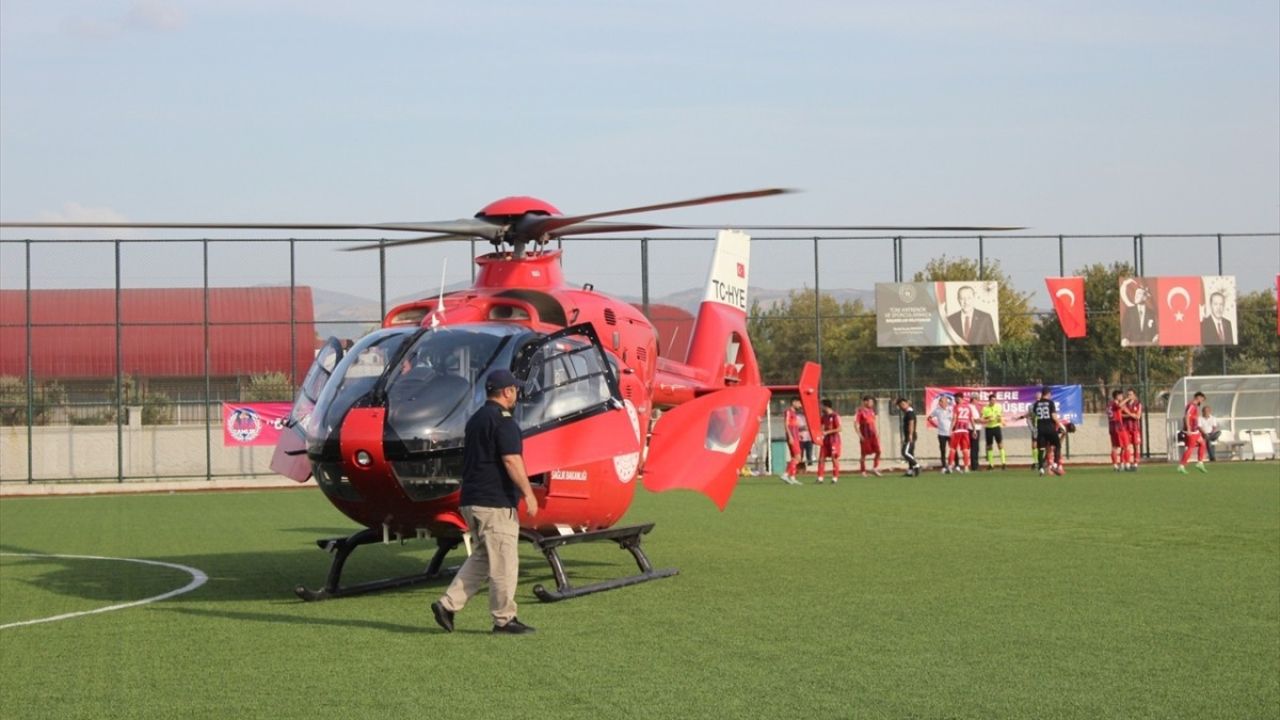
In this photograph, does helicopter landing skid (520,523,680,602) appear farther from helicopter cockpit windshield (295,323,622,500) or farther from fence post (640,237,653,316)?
fence post (640,237,653,316)

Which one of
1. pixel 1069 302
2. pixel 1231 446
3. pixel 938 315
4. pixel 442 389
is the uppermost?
pixel 1069 302

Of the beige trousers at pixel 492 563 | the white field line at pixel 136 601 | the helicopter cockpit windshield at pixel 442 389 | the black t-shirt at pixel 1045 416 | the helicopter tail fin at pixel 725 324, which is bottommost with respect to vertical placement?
the white field line at pixel 136 601

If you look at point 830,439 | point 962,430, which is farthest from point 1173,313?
point 830,439

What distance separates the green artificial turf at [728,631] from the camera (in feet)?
24.3

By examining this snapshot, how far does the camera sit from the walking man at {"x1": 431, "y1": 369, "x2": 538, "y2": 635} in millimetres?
9750

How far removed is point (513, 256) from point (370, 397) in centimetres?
263

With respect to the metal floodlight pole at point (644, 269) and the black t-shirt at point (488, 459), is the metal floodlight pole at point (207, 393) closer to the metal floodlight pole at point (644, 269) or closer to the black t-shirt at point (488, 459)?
the metal floodlight pole at point (644, 269)

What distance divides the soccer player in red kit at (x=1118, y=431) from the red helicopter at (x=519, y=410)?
20577 mm

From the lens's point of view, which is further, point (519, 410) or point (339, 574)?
point (339, 574)

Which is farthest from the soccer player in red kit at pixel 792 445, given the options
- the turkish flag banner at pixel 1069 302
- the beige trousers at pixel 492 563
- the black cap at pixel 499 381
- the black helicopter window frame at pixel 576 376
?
the beige trousers at pixel 492 563

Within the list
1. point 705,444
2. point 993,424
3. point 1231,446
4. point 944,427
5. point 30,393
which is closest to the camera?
point 705,444

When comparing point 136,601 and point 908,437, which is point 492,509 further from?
point 908,437

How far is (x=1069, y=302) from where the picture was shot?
38.4 metres

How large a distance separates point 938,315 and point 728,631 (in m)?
29.2
